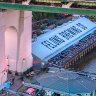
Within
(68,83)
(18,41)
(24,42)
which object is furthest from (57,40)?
(68,83)

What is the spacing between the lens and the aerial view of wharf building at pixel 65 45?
136 ft

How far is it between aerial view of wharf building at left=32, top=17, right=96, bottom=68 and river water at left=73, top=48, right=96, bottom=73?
816 mm

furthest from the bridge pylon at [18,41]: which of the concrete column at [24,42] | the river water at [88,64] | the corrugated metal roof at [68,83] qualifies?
the river water at [88,64]

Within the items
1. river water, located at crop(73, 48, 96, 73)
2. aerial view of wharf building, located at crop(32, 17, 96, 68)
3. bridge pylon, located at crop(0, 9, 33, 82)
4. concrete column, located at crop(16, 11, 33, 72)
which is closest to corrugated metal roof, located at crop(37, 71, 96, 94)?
concrete column, located at crop(16, 11, 33, 72)

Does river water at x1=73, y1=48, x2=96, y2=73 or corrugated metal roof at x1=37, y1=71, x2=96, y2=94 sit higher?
corrugated metal roof at x1=37, y1=71, x2=96, y2=94

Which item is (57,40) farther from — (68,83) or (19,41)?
(68,83)

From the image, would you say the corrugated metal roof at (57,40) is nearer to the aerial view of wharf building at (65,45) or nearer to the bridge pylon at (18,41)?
the aerial view of wharf building at (65,45)

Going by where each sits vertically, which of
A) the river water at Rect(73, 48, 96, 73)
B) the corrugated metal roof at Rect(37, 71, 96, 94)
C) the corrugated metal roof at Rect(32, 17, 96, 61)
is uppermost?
the corrugated metal roof at Rect(32, 17, 96, 61)

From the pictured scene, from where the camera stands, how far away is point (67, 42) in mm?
48344

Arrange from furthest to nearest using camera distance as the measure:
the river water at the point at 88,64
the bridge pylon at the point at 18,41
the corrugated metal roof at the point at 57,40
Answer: the river water at the point at 88,64 < the corrugated metal roof at the point at 57,40 < the bridge pylon at the point at 18,41

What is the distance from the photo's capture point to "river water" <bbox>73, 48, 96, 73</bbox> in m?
44.1

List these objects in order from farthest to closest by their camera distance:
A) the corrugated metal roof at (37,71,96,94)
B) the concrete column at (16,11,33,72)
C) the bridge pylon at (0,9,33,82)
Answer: the concrete column at (16,11,33,72) < the bridge pylon at (0,9,33,82) < the corrugated metal roof at (37,71,96,94)

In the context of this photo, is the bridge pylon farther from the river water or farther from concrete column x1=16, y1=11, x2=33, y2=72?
the river water

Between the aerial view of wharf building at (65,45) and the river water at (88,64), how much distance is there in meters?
0.82
